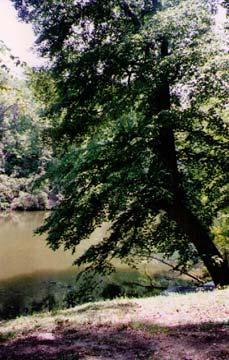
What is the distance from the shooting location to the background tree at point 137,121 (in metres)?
11.4

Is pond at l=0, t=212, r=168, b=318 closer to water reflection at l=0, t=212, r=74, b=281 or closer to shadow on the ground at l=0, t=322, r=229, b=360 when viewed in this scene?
water reflection at l=0, t=212, r=74, b=281

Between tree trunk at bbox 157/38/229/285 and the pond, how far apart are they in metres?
6.99

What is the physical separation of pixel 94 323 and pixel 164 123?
6.05 metres

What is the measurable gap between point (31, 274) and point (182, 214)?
568 inches

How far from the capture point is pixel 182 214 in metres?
12.8

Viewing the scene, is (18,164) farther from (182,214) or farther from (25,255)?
(182,214)

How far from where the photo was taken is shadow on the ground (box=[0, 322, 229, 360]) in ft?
18.7


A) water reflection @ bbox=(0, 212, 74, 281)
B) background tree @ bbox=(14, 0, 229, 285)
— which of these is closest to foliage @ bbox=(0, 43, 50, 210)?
water reflection @ bbox=(0, 212, 74, 281)

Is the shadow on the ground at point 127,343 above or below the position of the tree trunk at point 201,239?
below

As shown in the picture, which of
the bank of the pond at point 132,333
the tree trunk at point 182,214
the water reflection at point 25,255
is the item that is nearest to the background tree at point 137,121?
the tree trunk at point 182,214

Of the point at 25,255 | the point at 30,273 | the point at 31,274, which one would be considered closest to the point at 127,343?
the point at 31,274

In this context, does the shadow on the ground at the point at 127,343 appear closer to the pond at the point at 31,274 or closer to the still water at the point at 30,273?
the pond at the point at 31,274

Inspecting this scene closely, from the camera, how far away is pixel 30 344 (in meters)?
6.68

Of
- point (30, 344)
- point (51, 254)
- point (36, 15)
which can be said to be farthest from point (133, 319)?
point (51, 254)
